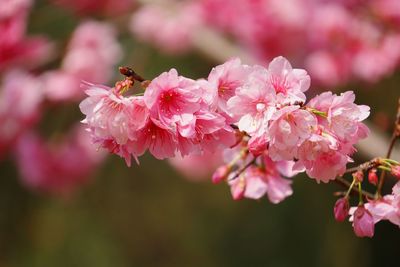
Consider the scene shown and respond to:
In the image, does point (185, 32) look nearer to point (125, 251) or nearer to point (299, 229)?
point (299, 229)

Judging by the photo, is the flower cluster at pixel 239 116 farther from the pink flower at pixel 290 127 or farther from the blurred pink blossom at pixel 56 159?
the blurred pink blossom at pixel 56 159

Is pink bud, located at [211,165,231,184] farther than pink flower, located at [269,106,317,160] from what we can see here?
Yes

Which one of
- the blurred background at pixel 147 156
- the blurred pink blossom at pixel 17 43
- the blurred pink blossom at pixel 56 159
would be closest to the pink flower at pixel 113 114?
the blurred background at pixel 147 156

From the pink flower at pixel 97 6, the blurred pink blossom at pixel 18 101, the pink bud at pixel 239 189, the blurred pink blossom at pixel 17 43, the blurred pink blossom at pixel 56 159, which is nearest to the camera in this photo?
the pink bud at pixel 239 189

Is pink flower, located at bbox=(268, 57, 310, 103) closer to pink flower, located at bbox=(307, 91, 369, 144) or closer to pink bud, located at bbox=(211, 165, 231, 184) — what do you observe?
pink flower, located at bbox=(307, 91, 369, 144)

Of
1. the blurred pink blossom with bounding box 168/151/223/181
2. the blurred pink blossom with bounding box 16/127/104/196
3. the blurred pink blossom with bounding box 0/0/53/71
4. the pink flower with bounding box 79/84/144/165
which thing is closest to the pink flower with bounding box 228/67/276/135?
the pink flower with bounding box 79/84/144/165

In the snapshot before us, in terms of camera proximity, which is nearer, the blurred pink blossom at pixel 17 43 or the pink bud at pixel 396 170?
the pink bud at pixel 396 170

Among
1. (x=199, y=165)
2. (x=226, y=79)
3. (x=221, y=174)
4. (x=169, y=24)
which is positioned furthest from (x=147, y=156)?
(x=226, y=79)
